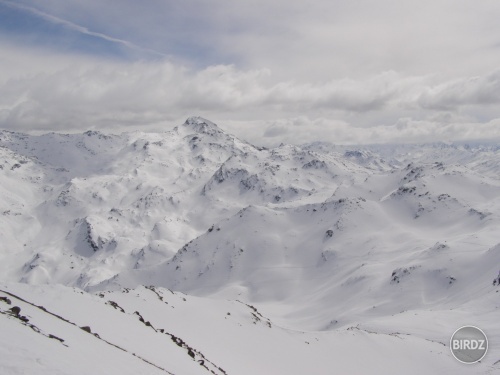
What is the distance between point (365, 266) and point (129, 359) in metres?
187

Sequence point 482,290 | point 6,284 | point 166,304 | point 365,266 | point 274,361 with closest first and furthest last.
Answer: point 6,284
point 274,361
point 166,304
point 482,290
point 365,266

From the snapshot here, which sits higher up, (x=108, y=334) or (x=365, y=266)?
(x=365, y=266)

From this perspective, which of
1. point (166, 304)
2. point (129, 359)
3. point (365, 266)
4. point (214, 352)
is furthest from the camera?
point (365, 266)

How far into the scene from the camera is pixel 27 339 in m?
19.6

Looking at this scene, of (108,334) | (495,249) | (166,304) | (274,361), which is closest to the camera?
(108,334)

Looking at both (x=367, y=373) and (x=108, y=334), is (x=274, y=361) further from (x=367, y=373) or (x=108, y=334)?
(x=108, y=334)

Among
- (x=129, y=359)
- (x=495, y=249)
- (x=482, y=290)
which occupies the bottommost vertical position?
(x=129, y=359)

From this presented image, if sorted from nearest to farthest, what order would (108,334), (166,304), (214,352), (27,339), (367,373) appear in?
(27,339)
(108,334)
(214,352)
(367,373)
(166,304)

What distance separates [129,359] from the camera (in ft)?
77.0

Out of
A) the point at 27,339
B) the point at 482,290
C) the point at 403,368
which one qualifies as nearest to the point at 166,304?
the point at 403,368

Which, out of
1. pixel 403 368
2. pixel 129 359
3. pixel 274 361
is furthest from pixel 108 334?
pixel 403 368

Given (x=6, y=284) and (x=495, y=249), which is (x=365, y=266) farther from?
(x=6, y=284)

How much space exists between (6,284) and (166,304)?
2486 cm

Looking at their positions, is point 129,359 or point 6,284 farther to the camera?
point 6,284
